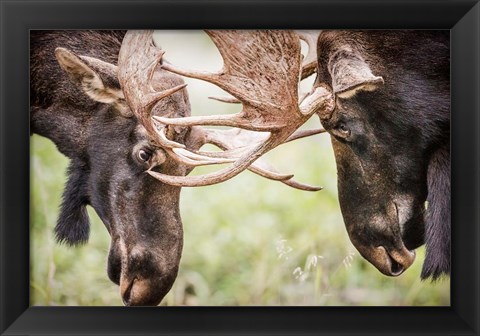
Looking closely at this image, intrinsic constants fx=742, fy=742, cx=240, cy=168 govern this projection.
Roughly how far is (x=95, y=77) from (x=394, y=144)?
137cm

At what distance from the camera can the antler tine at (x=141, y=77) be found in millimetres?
3168

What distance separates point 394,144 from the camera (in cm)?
335

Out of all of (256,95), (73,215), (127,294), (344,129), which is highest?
(256,95)

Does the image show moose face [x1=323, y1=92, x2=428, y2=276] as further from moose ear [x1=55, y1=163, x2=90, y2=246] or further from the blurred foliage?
moose ear [x1=55, y1=163, x2=90, y2=246]

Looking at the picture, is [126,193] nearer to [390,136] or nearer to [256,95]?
[256,95]

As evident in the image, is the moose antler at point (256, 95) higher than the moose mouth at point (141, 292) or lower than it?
higher

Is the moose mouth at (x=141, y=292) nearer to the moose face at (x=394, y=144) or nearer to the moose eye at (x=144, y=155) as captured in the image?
the moose eye at (x=144, y=155)

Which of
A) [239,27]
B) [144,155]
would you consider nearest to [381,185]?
[239,27]

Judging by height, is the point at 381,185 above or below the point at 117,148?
below

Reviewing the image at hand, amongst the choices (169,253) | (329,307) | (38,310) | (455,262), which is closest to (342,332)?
(329,307)

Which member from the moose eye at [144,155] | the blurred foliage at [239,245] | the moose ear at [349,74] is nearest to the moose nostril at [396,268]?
the blurred foliage at [239,245]

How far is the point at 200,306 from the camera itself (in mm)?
3311

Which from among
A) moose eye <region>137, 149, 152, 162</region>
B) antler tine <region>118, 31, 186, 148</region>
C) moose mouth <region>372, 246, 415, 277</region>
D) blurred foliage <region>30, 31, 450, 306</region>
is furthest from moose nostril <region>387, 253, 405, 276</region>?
moose eye <region>137, 149, 152, 162</region>
